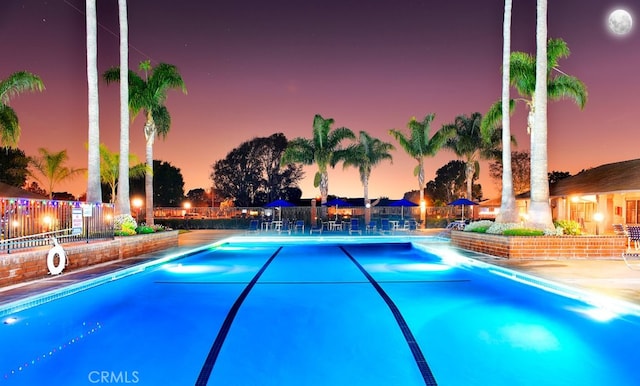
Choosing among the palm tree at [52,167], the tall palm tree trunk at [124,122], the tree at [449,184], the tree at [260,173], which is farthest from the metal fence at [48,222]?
the tree at [449,184]

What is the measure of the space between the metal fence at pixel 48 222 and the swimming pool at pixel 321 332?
197cm

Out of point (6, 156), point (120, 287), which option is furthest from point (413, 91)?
point (6, 156)

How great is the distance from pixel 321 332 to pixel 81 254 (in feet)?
23.4

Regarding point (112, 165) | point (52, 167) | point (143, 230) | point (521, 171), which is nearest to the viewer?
point (143, 230)

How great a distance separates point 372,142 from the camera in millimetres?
30578

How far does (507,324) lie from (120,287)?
24.8ft

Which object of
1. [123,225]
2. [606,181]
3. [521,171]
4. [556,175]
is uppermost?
[521,171]

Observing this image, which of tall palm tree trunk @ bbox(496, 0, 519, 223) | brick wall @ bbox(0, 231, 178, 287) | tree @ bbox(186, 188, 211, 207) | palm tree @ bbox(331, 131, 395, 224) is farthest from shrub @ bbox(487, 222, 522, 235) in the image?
tree @ bbox(186, 188, 211, 207)

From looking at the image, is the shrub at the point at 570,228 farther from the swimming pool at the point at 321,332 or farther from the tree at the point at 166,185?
the tree at the point at 166,185

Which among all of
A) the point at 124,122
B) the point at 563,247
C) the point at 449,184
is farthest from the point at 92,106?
the point at 449,184

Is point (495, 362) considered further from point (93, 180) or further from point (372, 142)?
point (372, 142)

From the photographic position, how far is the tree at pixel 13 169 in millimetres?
36312

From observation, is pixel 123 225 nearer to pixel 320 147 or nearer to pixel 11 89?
pixel 11 89

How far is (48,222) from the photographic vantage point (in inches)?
442
